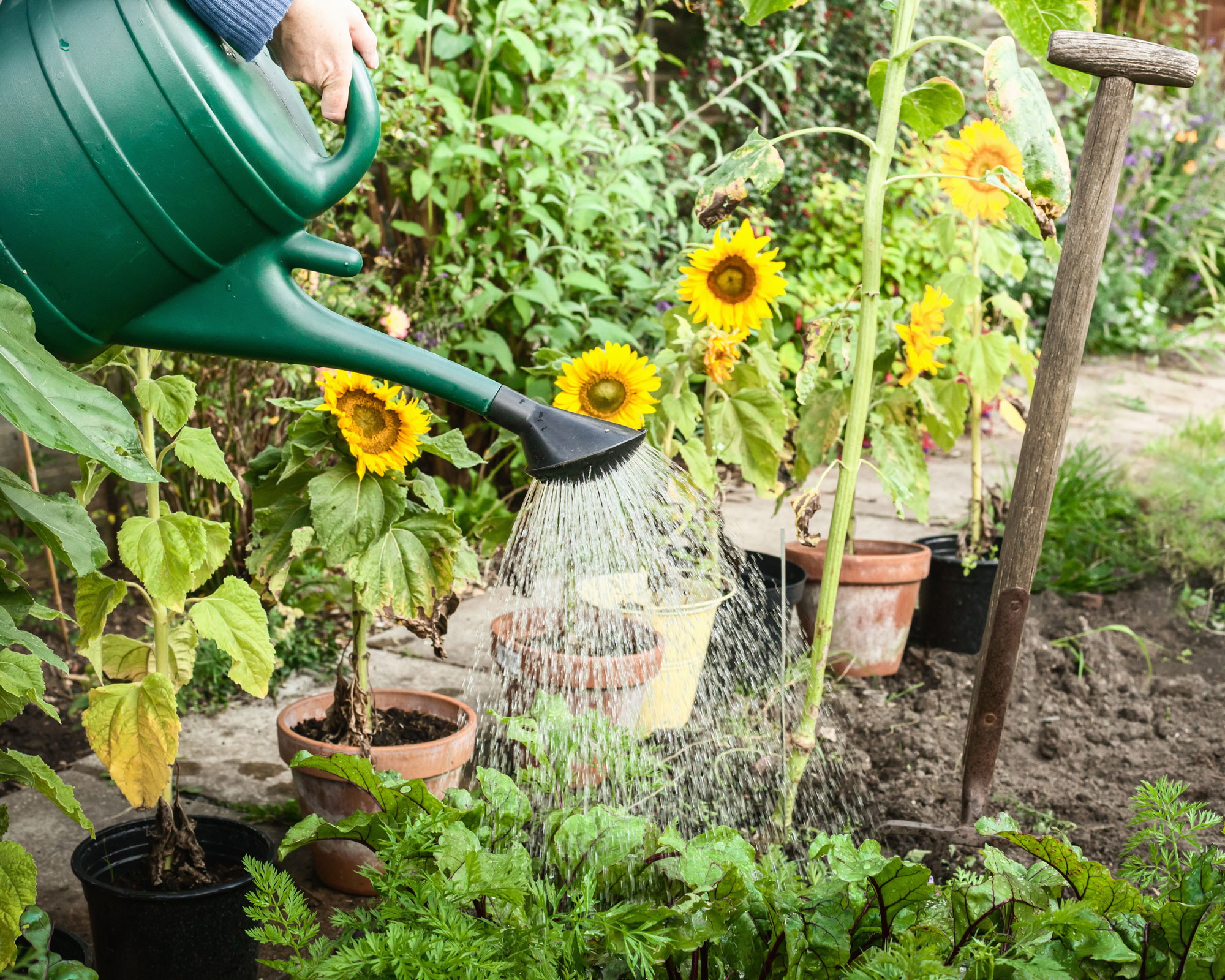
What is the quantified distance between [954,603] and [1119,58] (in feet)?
5.15

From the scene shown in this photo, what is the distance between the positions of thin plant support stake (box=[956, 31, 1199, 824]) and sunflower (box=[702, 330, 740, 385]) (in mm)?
583

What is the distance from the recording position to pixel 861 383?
1658 millimetres

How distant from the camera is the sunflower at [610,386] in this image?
189 cm

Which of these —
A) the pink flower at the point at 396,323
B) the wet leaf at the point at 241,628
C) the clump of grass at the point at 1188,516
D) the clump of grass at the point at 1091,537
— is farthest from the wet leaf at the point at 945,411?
the wet leaf at the point at 241,628

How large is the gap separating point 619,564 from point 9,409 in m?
1.32

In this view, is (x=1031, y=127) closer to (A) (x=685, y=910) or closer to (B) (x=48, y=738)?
(A) (x=685, y=910)

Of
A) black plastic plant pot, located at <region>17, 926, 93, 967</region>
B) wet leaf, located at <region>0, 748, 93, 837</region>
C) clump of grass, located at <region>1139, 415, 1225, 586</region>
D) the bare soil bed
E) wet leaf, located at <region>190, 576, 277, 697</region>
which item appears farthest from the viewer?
clump of grass, located at <region>1139, 415, 1225, 586</region>

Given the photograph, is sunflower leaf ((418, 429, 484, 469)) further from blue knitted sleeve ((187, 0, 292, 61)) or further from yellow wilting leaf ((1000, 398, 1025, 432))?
yellow wilting leaf ((1000, 398, 1025, 432))

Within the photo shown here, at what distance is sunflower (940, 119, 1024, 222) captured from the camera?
86.8 inches

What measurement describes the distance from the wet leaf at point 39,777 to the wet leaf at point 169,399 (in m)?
0.45

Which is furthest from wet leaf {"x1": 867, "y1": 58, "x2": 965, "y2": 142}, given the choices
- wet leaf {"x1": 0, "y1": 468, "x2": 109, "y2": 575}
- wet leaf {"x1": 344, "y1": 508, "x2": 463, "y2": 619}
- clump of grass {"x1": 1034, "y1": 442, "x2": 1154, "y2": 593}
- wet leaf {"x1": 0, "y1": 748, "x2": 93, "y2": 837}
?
clump of grass {"x1": 1034, "y1": 442, "x2": 1154, "y2": 593}

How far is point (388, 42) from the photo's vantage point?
289cm

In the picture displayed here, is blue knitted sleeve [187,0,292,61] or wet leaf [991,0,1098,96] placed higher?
wet leaf [991,0,1098,96]

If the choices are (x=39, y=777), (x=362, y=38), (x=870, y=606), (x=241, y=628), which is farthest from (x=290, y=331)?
(x=870, y=606)
